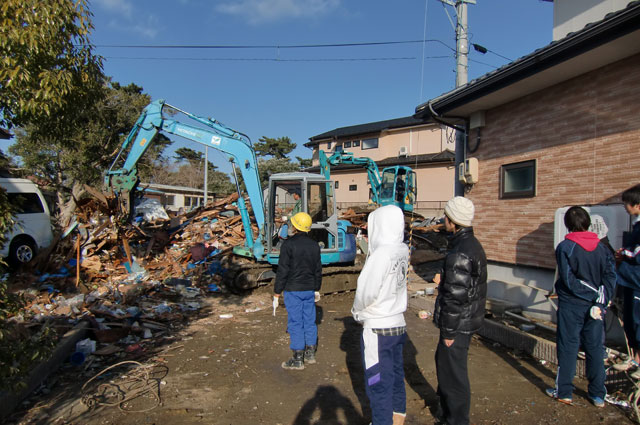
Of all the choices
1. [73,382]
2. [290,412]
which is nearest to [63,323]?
[73,382]

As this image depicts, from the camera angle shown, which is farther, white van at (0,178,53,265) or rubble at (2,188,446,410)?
white van at (0,178,53,265)

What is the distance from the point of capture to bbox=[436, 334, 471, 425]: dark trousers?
2.93 m

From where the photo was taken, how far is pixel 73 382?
4148 millimetres

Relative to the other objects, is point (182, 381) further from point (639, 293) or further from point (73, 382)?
point (639, 293)

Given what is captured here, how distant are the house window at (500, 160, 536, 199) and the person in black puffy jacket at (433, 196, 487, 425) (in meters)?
4.09

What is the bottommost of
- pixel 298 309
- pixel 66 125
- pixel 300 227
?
pixel 298 309

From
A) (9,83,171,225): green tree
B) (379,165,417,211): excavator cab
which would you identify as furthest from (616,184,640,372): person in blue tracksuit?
(9,83,171,225): green tree

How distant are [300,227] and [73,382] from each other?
303cm

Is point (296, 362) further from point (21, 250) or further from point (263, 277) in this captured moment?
point (21, 250)

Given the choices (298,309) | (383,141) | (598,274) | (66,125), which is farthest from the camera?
(383,141)

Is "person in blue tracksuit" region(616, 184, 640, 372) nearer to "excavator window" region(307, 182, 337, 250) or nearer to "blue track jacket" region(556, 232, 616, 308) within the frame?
"blue track jacket" region(556, 232, 616, 308)

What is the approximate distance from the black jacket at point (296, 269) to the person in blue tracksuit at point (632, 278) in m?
3.07

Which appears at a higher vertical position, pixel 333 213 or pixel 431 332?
pixel 333 213

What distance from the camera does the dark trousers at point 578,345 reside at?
344 cm
